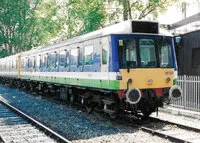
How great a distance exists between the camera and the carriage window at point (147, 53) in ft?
41.2

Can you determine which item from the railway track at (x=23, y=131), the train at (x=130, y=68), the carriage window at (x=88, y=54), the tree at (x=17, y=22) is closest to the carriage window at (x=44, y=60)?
the railway track at (x=23, y=131)

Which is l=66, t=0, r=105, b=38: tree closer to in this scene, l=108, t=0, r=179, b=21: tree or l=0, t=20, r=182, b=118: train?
l=108, t=0, r=179, b=21: tree

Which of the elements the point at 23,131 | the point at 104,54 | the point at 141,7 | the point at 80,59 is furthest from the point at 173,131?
the point at 141,7

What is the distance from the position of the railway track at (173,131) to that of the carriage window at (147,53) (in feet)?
6.65

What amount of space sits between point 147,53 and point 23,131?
4922 mm

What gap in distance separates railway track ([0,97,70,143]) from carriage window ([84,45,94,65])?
3170 millimetres

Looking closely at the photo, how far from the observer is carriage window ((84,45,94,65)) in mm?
14125

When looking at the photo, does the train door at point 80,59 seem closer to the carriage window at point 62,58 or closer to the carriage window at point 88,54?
the carriage window at point 88,54

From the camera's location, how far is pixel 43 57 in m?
23.3

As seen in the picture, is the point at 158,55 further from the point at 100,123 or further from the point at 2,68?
the point at 2,68

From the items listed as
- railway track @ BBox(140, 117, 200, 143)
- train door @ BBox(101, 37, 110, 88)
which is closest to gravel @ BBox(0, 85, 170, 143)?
railway track @ BBox(140, 117, 200, 143)

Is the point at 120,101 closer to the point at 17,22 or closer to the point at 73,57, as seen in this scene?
the point at 73,57

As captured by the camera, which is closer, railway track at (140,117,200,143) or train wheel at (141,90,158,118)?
railway track at (140,117,200,143)

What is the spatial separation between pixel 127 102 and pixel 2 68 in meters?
36.2
